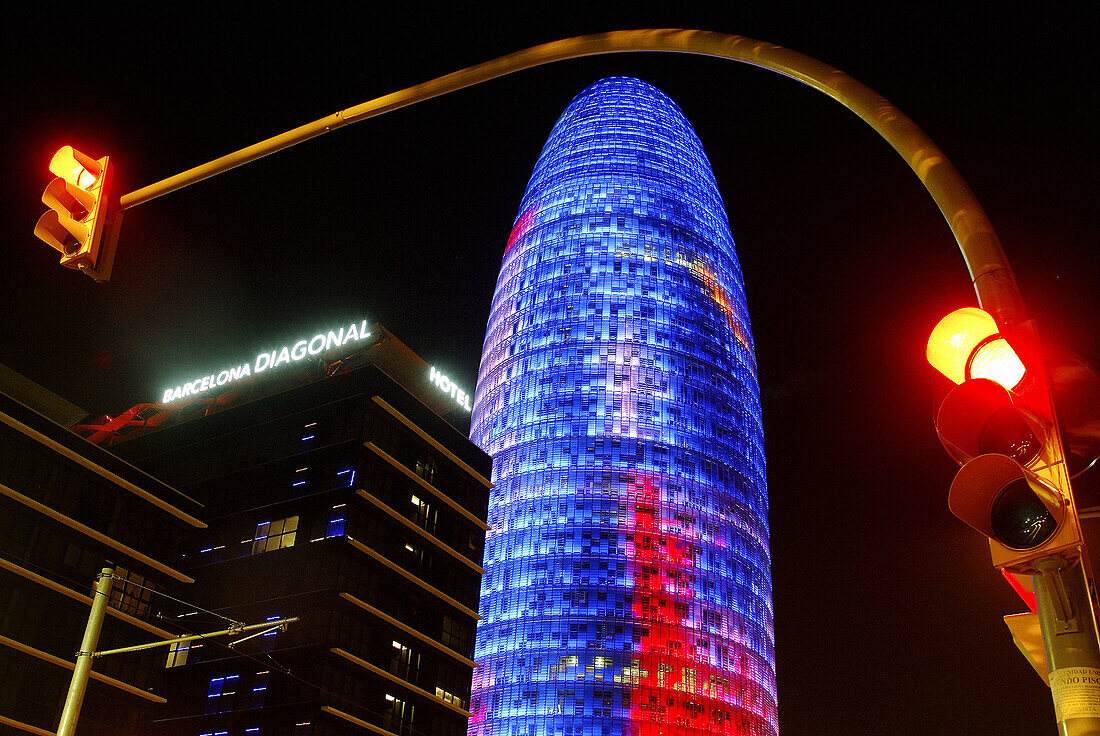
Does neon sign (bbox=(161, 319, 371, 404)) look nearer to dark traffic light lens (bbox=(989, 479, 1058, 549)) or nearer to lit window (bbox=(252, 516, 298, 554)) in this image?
lit window (bbox=(252, 516, 298, 554))

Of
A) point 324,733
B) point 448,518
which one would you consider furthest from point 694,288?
point 324,733

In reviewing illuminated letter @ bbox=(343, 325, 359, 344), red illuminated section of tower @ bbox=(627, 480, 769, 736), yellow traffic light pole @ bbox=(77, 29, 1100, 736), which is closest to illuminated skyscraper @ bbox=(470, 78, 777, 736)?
red illuminated section of tower @ bbox=(627, 480, 769, 736)

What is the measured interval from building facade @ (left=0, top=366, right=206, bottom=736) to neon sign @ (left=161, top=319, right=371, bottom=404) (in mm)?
24636

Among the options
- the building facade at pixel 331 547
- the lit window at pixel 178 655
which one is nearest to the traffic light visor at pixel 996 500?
the building facade at pixel 331 547

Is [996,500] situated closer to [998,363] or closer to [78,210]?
[998,363]

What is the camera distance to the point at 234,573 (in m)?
90.4

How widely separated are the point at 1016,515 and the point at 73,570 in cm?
8146

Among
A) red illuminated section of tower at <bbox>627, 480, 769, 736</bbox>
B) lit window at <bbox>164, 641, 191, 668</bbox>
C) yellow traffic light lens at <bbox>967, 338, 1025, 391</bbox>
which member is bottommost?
yellow traffic light lens at <bbox>967, 338, 1025, 391</bbox>

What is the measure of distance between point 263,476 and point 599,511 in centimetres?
8116

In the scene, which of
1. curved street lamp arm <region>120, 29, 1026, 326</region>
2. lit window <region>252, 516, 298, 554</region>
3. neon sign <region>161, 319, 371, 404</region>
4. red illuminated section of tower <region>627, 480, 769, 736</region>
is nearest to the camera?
curved street lamp arm <region>120, 29, 1026, 326</region>

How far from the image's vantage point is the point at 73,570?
76.2 metres

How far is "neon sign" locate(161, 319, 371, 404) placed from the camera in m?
107

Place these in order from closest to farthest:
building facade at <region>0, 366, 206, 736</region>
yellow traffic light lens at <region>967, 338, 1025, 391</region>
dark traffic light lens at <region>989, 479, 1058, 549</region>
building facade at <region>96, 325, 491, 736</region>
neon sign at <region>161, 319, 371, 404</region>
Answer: dark traffic light lens at <region>989, 479, 1058, 549</region> < yellow traffic light lens at <region>967, 338, 1025, 391</region> < building facade at <region>0, 366, 206, 736</region> < building facade at <region>96, 325, 491, 736</region> < neon sign at <region>161, 319, 371, 404</region>

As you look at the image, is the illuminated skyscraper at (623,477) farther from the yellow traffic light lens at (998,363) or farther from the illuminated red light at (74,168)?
the yellow traffic light lens at (998,363)
